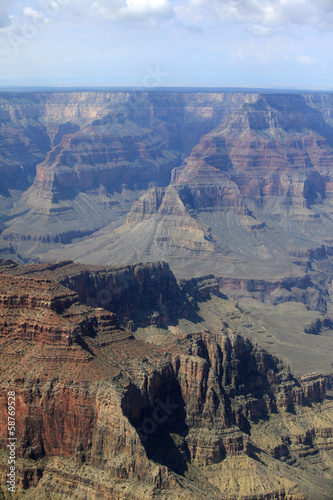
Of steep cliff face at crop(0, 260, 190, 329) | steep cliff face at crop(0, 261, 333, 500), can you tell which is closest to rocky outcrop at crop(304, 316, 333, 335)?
steep cliff face at crop(0, 260, 190, 329)

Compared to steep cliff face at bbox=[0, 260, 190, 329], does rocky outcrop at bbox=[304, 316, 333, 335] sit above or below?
below

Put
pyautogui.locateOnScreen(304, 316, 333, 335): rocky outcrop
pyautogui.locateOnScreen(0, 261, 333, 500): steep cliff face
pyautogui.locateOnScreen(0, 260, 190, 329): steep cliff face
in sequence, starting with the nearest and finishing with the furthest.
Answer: pyautogui.locateOnScreen(0, 261, 333, 500): steep cliff face < pyautogui.locateOnScreen(0, 260, 190, 329): steep cliff face < pyautogui.locateOnScreen(304, 316, 333, 335): rocky outcrop

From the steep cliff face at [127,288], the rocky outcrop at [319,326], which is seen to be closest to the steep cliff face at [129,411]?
the steep cliff face at [127,288]

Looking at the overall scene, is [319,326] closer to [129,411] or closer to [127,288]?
[127,288]

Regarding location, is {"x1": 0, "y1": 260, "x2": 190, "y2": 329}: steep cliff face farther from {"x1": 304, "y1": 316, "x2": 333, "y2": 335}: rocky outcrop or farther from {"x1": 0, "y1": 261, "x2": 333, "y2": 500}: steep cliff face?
{"x1": 304, "y1": 316, "x2": 333, "y2": 335}: rocky outcrop

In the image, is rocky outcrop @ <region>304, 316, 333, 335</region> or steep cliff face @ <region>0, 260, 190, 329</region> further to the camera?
rocky outcrop @ <region>304, 316, 333, 335</region>

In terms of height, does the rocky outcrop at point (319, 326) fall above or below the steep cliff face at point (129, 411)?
below

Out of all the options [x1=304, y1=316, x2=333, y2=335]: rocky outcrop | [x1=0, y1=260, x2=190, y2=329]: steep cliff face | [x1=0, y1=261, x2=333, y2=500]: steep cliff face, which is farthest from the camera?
[x1=304, y1=316, x2=333, y2=335]: rocky outcrop

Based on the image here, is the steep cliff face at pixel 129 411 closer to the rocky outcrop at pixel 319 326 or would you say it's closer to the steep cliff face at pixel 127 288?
the steep cliff face at pixel 127 288
